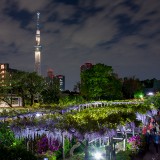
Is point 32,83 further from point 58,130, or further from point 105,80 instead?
point 58,130

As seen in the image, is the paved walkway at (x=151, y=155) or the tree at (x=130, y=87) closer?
the paved walkway at (x=151, y=155)

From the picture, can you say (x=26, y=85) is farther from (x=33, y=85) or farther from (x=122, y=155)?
(x=122, y=155)

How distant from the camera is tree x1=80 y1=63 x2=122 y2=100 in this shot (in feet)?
172

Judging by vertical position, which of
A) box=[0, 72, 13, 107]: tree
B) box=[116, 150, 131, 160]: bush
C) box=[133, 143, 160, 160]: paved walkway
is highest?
box=[0, 72, 13, 107]: tree

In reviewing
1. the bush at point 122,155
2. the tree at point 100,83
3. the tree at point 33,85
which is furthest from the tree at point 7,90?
the bush at point 122,155

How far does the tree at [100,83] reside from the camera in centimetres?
5244

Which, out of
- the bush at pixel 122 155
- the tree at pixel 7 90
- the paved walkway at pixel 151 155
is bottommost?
the bush at pixel 122 155

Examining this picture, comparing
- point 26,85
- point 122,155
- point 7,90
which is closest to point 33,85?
point 26,85

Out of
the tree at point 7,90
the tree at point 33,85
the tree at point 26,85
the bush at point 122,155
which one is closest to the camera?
the bush at point 122,155

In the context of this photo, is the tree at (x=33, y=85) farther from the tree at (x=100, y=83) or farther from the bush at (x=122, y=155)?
the bush at (x=122, y=155)

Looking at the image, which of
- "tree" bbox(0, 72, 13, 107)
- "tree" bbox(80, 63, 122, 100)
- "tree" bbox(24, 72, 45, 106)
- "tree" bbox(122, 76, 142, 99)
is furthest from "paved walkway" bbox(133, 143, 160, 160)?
"tree" bbox(122, 76, 142, 99)

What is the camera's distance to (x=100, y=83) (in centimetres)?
5300

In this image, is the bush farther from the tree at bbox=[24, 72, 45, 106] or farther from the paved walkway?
the tree at bbox=[24, 72, 45, 106]

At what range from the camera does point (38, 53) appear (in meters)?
131
